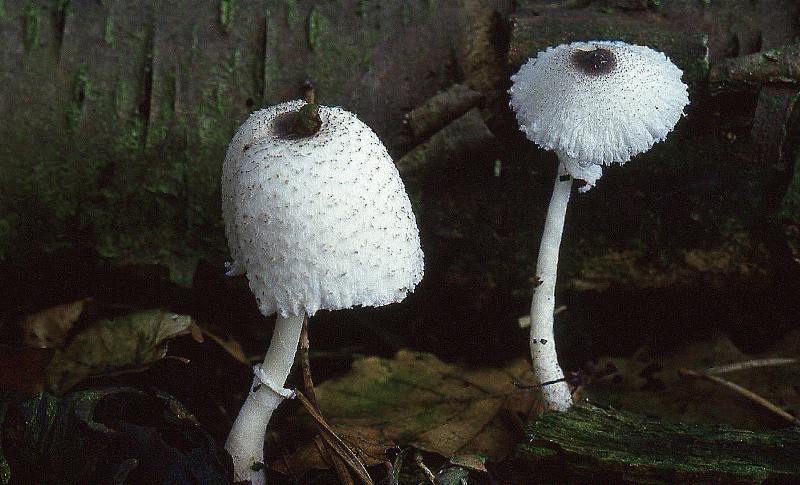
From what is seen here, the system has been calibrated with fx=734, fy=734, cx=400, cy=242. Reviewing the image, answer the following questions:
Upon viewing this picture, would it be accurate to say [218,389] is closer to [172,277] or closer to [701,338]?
[172,277]

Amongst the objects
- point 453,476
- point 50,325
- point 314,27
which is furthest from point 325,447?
point 314,27

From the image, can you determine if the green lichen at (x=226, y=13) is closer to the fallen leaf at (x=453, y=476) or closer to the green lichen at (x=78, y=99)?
the green lichen at (x=78, y=99)

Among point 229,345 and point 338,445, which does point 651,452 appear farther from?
point 229,345

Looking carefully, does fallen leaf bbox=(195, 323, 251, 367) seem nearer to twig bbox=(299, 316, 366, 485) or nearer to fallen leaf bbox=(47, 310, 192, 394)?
fallen leaf bbox=(47, 310, 192, 394)

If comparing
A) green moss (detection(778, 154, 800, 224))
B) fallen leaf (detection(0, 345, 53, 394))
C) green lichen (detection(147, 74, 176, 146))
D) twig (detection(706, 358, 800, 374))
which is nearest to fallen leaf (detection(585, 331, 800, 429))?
twig (detection(706, 358, 800, 374))

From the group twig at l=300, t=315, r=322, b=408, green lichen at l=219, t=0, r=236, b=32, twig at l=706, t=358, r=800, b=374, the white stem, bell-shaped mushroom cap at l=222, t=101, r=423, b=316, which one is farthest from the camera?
twig at l=706, t=358, r=800, b=374

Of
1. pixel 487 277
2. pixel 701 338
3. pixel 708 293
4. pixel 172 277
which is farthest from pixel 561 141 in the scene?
pixel 172 277

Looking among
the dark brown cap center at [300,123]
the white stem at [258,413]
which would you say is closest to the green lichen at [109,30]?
the dark brown cap center at [300,123]

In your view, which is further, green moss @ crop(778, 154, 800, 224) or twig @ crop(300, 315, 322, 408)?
green moss @ crop(778, 154, 800, 224)
